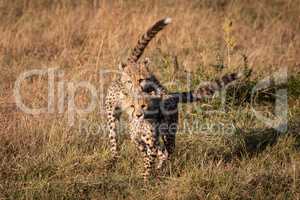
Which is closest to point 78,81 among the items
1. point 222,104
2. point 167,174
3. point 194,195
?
point 222,104

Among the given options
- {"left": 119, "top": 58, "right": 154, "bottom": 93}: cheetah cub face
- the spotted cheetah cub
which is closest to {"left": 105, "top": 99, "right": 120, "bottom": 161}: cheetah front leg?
the spotted cheetah cub

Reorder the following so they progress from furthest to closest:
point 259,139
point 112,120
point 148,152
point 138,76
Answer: point 259,139
point 112,120
point 138,76
point 148,152

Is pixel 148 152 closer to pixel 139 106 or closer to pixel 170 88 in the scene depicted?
pixel 139 106

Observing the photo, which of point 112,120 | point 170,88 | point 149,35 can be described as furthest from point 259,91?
point 149,35

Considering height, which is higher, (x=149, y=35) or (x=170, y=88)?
(x=149, y=35)

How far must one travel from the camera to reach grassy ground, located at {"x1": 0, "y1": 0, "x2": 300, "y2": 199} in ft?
15.4

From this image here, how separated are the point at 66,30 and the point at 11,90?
6.61 ft

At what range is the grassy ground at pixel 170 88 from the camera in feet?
15.4

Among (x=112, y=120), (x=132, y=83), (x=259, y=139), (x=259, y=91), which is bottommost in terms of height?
(x=259, y=139)

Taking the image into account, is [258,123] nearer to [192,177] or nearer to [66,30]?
[192,177]

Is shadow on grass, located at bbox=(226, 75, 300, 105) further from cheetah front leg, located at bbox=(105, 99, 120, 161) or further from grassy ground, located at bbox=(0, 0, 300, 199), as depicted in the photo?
cheetah front leg, located at bbox=(105, 99, 120, 161)

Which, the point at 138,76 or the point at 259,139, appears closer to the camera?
the point at 138,76

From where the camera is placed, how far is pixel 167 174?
16.5 feet

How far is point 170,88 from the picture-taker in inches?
266
